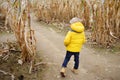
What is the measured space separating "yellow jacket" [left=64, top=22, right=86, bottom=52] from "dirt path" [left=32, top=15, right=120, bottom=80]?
0.56m

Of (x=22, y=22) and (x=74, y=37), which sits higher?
(x=22, y=22)

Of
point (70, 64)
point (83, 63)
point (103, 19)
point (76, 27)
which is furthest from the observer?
point (103, 19)

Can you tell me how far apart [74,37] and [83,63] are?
1.09 m

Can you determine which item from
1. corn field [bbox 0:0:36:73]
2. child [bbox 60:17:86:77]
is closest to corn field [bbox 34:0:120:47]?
child [bbox 60:17:86:77]

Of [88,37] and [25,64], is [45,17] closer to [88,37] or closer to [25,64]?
[88,37]

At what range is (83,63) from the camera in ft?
17.8

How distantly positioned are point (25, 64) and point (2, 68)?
446mm

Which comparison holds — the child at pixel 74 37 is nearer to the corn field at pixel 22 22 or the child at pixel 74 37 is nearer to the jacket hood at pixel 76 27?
the jacket hood at pixel 76 27

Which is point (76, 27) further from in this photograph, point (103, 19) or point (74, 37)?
point (103, 19)

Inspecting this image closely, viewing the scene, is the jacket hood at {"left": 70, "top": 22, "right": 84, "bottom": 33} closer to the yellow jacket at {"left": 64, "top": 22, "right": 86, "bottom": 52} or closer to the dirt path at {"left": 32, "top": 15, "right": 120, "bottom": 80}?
the yellow jacket at {"left": 64, "top": 22, "right": 86, "bottom": 52}

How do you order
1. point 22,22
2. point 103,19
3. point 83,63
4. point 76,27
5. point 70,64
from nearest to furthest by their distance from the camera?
point 76,27 < point 22,22 < point 70,64 < point 83,63 < point 103,19

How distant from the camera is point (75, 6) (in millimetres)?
8922

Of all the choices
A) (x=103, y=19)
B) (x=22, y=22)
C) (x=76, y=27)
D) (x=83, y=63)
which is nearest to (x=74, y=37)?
(x=76, y=27)

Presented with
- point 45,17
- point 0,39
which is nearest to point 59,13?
point 45,17
